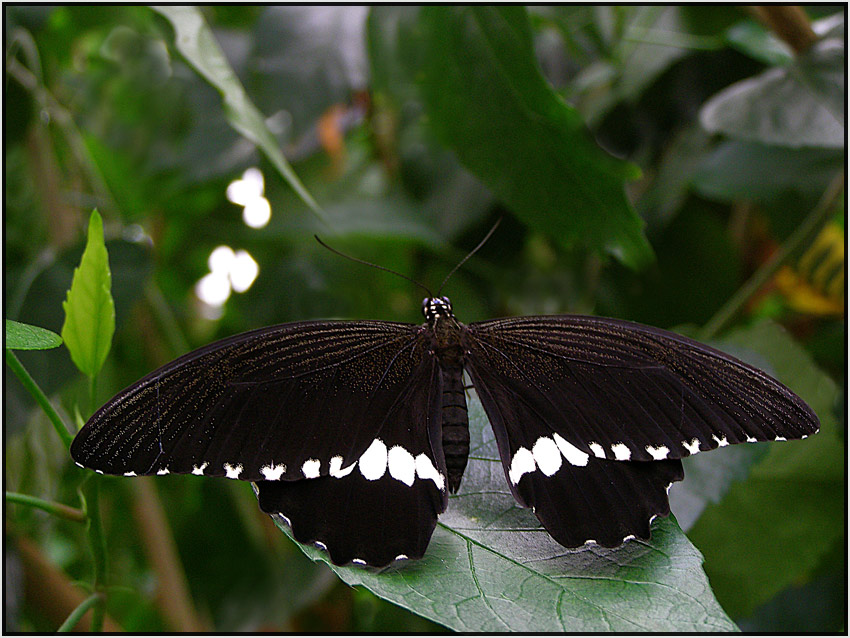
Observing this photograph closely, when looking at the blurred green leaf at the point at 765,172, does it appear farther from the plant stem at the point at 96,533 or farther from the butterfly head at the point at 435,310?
the plant stem at the point at 96,533

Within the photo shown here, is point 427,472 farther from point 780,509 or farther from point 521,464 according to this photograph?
point 780,509

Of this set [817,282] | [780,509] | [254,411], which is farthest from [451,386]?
[817,282]

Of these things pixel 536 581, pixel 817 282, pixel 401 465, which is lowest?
pixel 536 581

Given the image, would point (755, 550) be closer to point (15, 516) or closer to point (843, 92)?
point (843, 92)

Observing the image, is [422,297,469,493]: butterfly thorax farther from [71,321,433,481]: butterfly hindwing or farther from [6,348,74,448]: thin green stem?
[6,348,74,448]: thin green stem

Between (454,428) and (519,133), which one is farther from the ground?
(519,133)

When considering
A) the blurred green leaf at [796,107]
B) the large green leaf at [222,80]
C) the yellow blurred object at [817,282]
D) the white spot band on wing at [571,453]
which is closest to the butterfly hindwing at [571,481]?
the white spot band on wing at [571,453]
